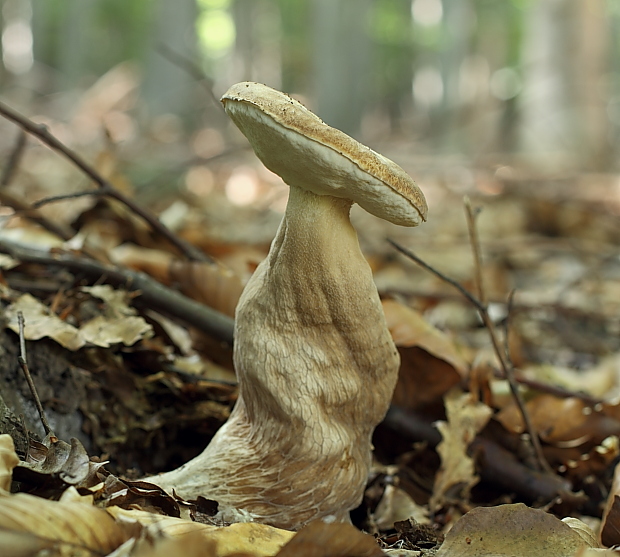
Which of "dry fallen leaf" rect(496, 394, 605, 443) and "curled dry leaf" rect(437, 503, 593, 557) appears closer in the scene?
"curled dry leaf" rect(437, 503, 593, 557)

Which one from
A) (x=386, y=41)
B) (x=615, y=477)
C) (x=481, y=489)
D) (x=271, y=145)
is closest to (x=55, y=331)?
(x=271, y=145)

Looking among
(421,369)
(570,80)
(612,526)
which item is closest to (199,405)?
(421,369)

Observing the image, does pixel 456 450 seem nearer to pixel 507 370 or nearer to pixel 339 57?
pixel 507 370

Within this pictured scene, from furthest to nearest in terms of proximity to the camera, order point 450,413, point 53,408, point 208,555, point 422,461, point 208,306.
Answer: point 208,306 < point 422,461 < point 450,413 < point 53,408 < point 208,555

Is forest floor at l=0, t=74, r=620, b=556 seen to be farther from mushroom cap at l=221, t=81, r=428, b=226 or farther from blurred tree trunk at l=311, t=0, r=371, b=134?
blurred tree trunk at l=311, t=0, r=371, b=134

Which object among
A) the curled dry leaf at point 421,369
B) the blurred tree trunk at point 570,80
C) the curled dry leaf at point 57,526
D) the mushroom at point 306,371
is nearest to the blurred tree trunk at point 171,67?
the blurred tree trunk at point 570,80

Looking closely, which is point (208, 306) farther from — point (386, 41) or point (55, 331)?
point (386, 41)

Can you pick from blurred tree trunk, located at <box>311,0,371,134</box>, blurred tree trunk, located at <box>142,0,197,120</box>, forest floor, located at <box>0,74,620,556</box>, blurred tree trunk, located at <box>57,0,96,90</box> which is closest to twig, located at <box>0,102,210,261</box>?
forest floor, located at <box>0,74,620,556</box>
